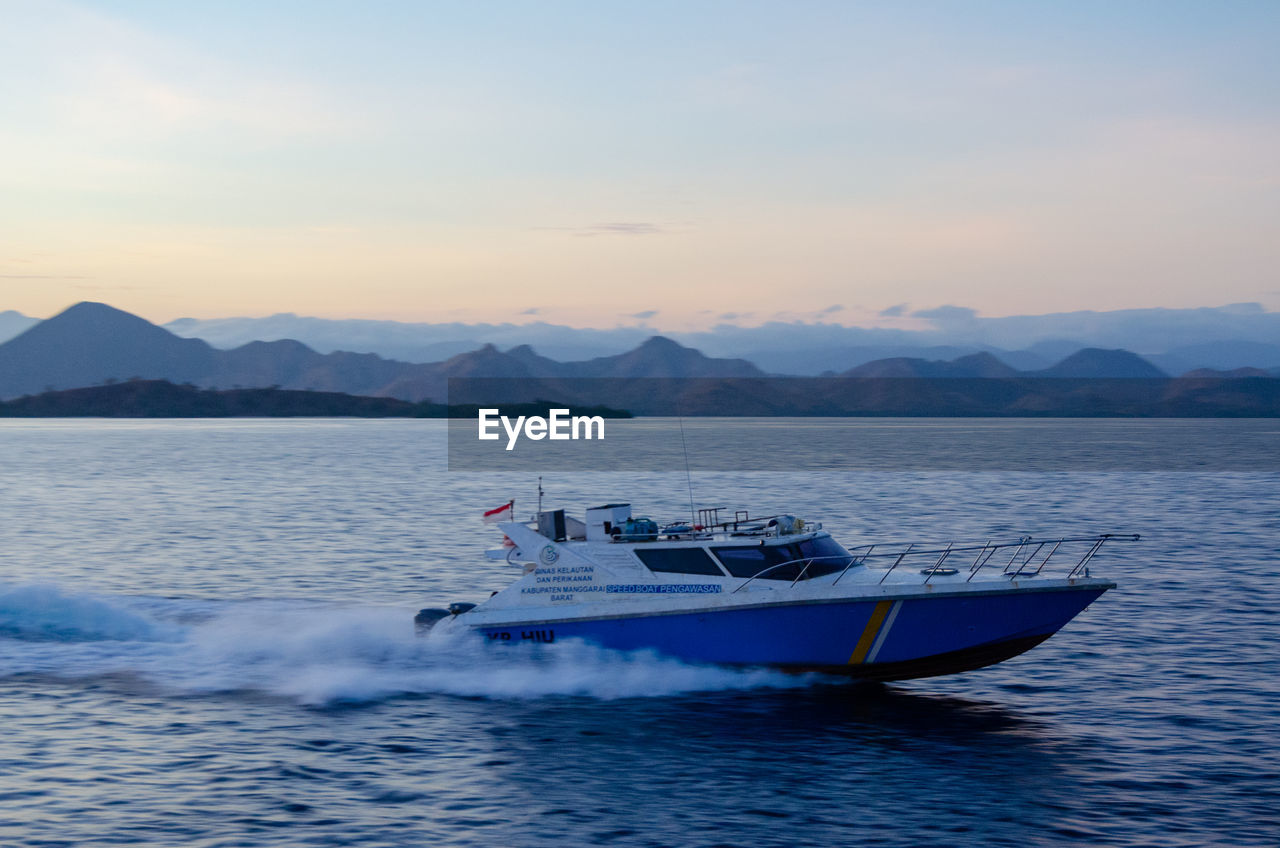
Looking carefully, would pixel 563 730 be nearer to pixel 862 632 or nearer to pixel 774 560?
pixel 774 560

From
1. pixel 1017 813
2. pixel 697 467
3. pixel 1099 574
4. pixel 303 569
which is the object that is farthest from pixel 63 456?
pixel 1017 813

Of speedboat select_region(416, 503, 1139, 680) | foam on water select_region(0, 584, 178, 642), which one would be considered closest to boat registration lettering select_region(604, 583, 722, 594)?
speedboat select_region(416, 503, 1139, 680)

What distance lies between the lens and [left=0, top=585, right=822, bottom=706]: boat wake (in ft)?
52.2

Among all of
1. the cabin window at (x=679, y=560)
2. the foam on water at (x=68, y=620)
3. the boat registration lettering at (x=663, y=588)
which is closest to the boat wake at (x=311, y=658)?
the foam on water at (x=68, y=620)

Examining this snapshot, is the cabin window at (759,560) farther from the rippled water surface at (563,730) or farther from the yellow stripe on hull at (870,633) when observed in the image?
the rippled water surface at (563,730)

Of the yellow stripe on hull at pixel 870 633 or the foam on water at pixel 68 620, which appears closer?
the yellow stripe on hull at pixel 870 633

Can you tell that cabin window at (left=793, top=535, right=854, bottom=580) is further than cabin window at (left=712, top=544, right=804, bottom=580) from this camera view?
Yes

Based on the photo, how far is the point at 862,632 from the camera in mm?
15570

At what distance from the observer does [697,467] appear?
7681 centimetres

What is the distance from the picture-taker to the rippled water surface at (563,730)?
11195 mm

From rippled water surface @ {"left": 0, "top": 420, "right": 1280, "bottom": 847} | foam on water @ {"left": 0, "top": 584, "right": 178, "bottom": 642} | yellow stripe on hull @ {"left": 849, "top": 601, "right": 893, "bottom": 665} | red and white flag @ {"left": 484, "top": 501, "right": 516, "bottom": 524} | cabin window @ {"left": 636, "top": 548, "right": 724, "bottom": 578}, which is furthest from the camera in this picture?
foam on water @ {"left": 0, "top": 584, "right": 178, "bottom": 642}

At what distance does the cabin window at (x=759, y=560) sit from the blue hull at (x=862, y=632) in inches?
20.3

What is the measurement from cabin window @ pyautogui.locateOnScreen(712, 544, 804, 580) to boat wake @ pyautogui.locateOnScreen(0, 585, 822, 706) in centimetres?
148

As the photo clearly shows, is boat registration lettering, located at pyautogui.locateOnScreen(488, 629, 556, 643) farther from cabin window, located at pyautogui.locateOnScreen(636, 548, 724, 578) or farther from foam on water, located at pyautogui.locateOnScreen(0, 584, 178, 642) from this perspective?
foam on water, located at pyautogui.locateOnScreen(0, 584, 178, 642)
